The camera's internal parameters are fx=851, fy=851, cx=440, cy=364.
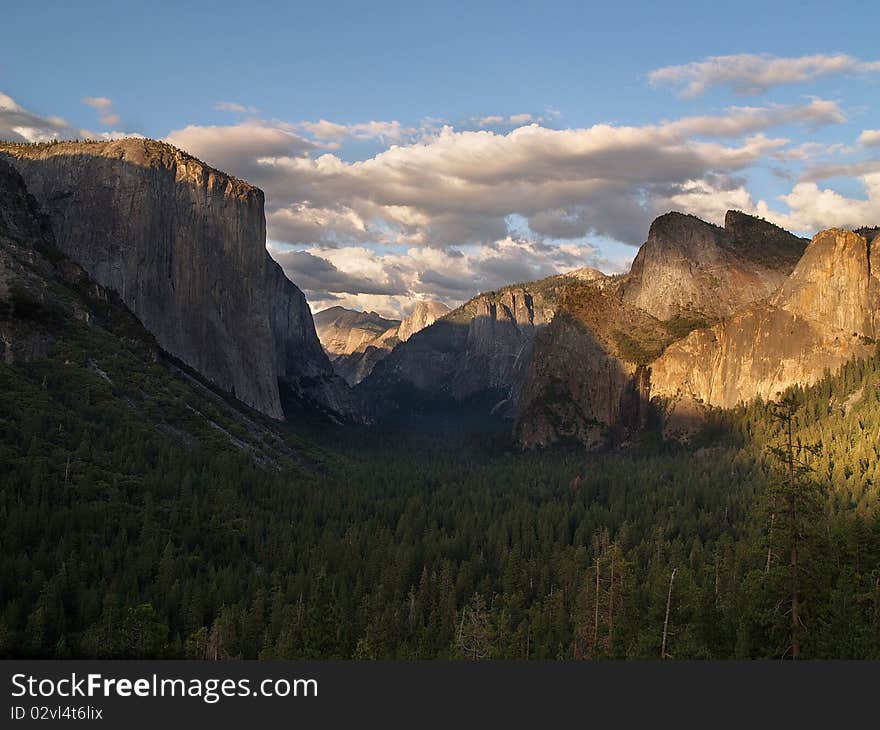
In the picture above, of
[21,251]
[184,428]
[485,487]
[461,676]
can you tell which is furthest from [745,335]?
[461,676]

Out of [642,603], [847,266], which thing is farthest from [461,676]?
[847,266]

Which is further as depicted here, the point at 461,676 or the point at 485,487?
the point at 485,487

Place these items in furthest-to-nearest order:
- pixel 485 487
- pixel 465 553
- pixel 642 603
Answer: pixel 485 487 < pixel 465 553 < pixel 642 603

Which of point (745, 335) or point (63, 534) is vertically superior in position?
point (745, 335)

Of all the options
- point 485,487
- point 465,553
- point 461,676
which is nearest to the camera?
point 461,676

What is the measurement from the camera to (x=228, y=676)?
968 inches

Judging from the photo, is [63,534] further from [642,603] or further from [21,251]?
[21,251]

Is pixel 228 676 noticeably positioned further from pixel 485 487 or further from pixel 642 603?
pixel 485 487

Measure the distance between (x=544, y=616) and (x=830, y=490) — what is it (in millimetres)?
63147

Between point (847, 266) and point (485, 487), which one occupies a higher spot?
point (847, 266)

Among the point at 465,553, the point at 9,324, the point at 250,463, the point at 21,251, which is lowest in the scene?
the point at 465,553

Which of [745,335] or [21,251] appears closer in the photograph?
[21,251]

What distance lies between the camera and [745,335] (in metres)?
198

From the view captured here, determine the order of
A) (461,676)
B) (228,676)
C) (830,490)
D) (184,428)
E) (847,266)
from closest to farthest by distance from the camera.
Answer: (228,676), (461,676), (830,490), (184,428), (847,266)
